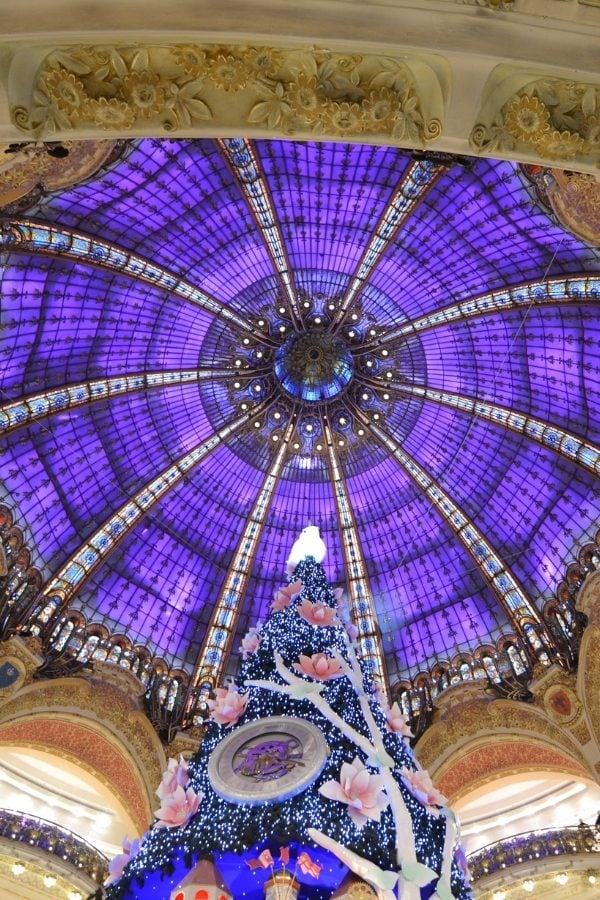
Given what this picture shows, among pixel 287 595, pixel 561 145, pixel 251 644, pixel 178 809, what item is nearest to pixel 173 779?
pixel 178 809

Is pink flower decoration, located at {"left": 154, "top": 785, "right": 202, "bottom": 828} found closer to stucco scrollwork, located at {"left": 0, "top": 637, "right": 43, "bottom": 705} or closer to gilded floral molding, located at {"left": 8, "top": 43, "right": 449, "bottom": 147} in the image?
gilded floral molding, located at {"left": 8, "top": 43, "right": 449, "bottom": 147}

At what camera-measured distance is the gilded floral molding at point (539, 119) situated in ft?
21.9

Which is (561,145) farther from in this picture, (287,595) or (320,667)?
(287,595)

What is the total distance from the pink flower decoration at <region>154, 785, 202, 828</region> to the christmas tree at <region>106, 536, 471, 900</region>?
0.02 metres

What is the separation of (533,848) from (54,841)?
12.0m

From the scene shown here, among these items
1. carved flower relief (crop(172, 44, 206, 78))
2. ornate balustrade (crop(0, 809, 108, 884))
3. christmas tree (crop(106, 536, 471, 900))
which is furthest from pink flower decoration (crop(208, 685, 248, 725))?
ornate balustrade (crop(0, 809, 108, 884))

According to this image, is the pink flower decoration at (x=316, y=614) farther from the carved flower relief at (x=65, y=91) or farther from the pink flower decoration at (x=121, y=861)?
the carved flower relief at (x=65, y=91)

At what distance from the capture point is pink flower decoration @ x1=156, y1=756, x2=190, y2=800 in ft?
31.1

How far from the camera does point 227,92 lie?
6.93 m

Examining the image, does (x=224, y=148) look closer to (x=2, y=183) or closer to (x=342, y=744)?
(x=2, y=183)

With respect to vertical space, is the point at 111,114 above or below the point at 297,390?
below

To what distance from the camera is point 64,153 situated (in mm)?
9484

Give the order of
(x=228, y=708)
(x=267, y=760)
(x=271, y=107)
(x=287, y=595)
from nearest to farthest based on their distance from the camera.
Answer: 1. (x=271, y=107)
2. (x=267, y=760)
3. (x=228, y=708)
4. (x=287, y=595)

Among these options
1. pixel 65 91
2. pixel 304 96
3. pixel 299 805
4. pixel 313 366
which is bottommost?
pixel 299 805
